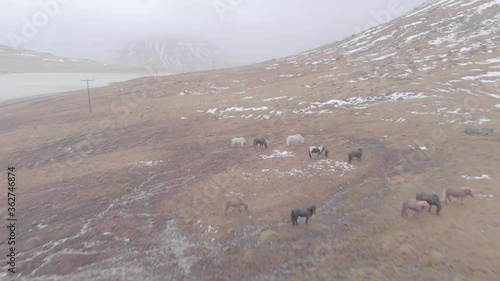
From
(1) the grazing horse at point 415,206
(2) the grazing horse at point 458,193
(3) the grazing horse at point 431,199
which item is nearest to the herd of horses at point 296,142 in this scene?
(1) the grazing horse at point 415,206

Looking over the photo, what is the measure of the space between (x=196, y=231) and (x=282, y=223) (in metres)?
5.06

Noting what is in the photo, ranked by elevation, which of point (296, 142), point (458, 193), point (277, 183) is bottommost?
point (277, 183)

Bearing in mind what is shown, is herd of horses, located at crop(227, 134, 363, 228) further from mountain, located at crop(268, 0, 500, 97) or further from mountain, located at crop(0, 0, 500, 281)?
mountain, located at crop(268, 0, 500, 97)

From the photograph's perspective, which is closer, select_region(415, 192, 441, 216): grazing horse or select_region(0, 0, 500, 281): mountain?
select_region(0, 0, 500, 281): mountain

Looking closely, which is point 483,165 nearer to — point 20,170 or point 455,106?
point 455,106

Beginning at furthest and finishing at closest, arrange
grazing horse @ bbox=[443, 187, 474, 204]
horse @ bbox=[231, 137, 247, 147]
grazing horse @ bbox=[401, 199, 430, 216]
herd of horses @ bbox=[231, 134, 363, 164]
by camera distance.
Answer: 1. horse @ bbox=[231, 137, 247, 147]
2. herd of horses @ bbox=[231, 134, 363, 164]
3. grazing horse @ bbox=[443, 187, 474, 204]
4. grazing horse @ bbox=[401, 199, 430, 216]

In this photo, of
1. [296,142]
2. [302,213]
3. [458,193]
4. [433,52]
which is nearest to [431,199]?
[458,193]

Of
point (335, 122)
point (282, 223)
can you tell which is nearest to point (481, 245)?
point (282, 223)

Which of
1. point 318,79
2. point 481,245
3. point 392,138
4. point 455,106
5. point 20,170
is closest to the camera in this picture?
point 481,245

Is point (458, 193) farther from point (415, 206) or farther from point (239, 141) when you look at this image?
point (239, 141)

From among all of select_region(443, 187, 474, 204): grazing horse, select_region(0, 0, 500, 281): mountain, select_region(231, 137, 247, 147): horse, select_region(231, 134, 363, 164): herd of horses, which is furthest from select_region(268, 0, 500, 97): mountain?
select_region(443, 187, 474, 204): grazing horse

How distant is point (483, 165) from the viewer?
904 inches

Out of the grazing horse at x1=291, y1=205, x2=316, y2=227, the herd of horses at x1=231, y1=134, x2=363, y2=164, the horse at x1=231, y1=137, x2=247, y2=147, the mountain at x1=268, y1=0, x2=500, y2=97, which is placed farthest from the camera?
the mountain at x1=268, y1=0, x2=500, y2=97

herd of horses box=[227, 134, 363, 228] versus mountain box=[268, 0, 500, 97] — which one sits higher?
mountain box=[268, 0, 500, 97]
